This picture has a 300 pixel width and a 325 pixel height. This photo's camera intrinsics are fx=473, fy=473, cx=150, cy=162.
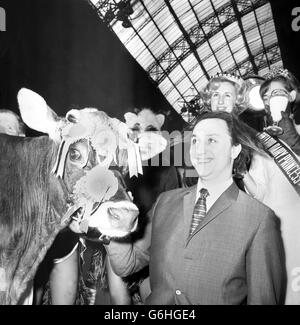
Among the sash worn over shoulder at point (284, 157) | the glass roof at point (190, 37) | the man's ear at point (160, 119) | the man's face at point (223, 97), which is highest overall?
the glass roof at point (190, 37)

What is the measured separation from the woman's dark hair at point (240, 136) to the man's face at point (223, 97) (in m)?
0.05

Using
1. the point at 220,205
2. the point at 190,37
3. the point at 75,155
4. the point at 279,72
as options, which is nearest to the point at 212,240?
the point at 220,205

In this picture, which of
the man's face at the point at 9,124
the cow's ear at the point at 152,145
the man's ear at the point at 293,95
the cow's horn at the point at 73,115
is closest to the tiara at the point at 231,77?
the man's ear at the point at 293,95

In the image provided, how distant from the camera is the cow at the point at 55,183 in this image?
94.2 inches

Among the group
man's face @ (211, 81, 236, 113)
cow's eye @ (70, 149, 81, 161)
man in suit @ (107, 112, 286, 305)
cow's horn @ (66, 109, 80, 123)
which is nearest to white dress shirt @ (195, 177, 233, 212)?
man in suit @ (107, 112, 286, 305)

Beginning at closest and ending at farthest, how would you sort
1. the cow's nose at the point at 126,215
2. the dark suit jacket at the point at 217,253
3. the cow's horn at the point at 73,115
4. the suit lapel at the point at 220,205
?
the dark suit jacket at the point at 217,253 → the suit lapel at the point at 220,205 → the cow's nose at the point at 126,215 → the cow's horn at the point at 73,115

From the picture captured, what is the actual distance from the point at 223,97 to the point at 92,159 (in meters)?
0.74

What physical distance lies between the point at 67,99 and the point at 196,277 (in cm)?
112

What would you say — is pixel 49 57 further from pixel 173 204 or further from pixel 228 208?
pixel 228 208

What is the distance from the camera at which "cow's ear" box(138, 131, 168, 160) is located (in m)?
2.44

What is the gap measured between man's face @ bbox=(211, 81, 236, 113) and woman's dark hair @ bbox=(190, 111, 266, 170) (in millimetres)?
54

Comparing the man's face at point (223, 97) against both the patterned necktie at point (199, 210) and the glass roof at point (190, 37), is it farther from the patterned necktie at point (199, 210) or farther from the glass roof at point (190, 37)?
the patterned necktie at point (199, 210)
